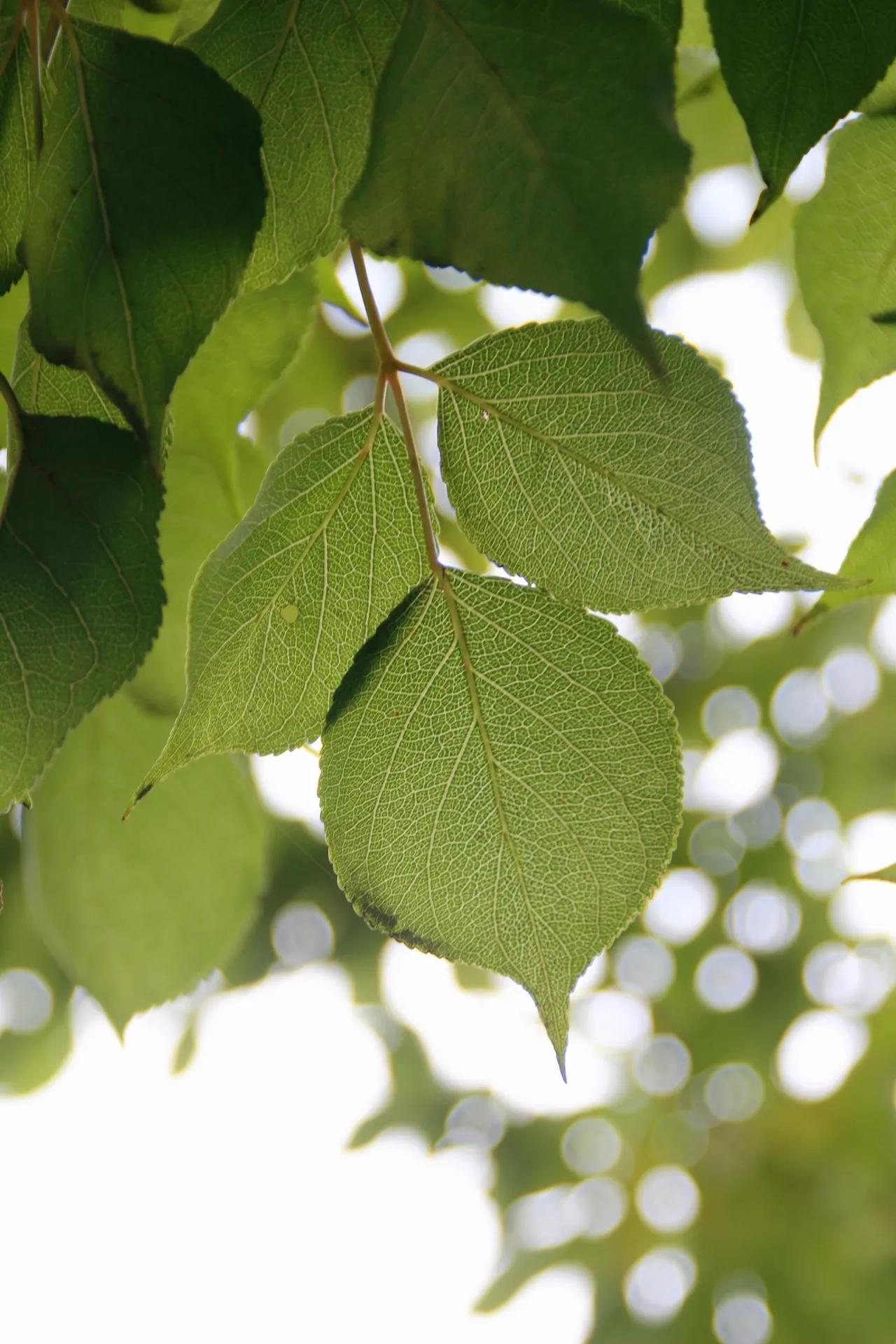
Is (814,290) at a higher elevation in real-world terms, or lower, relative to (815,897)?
higher

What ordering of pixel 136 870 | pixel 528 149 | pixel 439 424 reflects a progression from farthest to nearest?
pixel 136 870 < pixel 439 424 < pixel 528 149

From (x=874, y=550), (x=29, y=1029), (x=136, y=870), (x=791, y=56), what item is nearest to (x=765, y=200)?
(x=791, y=56)

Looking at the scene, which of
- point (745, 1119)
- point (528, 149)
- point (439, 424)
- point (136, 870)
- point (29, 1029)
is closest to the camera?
point (528, 149)

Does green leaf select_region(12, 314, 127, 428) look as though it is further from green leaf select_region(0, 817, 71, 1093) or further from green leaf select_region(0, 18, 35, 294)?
green leaf select_region(0, 817, 71, 1093)

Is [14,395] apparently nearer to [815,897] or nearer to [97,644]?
[97,644]

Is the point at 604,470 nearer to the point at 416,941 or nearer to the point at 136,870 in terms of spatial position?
the point at 416,941

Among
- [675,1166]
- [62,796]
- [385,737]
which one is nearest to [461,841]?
[385,737]
